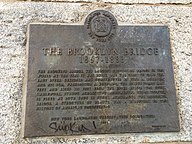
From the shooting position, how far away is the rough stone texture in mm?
2154

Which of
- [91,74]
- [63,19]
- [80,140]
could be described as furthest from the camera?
[63,19]

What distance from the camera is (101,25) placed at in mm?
2408

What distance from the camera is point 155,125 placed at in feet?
7.25

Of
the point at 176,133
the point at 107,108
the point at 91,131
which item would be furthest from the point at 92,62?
the point at 176,133

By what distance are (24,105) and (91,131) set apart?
0.57 meters

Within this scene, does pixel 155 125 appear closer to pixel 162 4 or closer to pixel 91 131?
pixel 91 131

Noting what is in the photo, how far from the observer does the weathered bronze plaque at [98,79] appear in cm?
216
